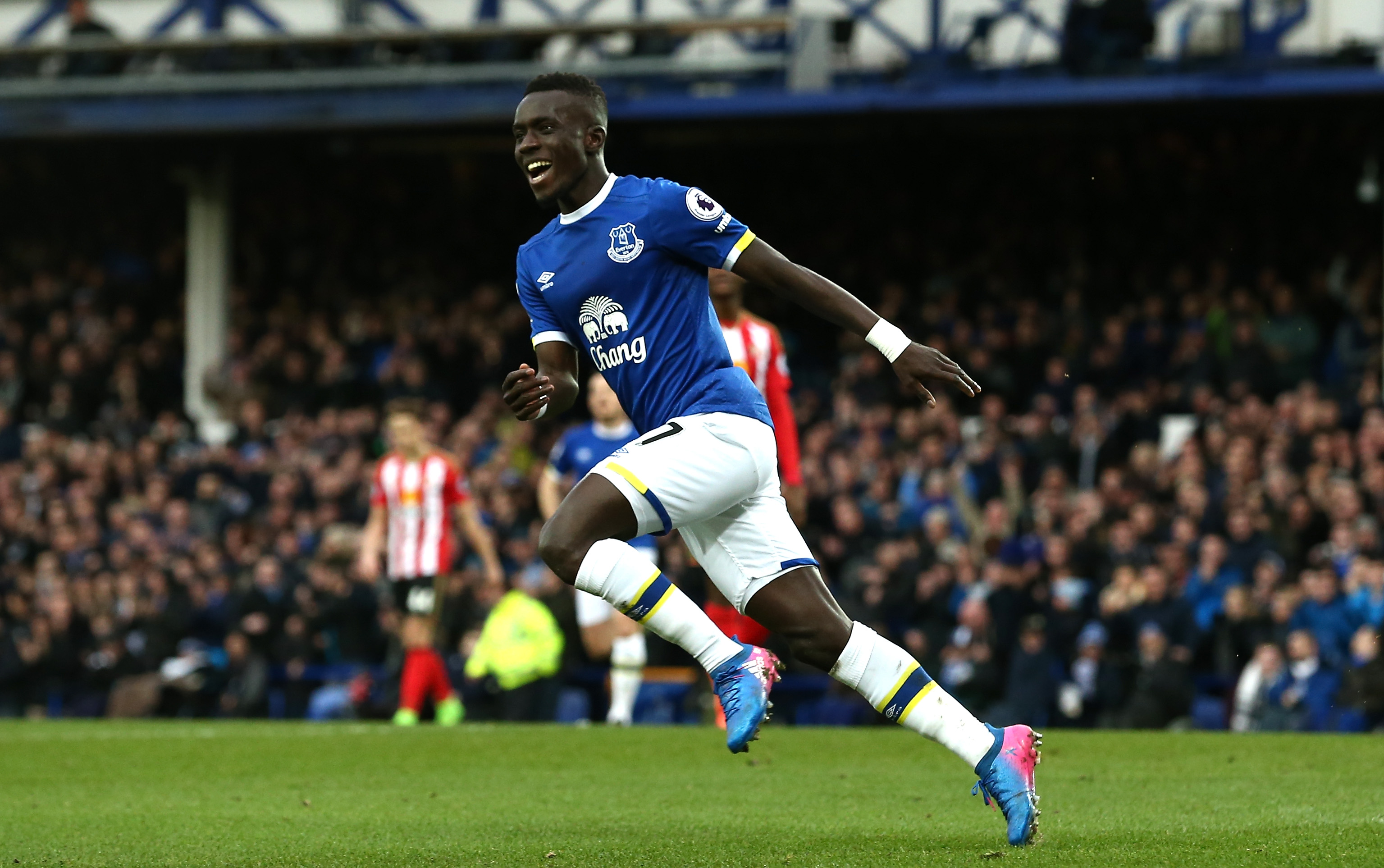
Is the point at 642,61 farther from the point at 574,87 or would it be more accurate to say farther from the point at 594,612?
the point at 574,87

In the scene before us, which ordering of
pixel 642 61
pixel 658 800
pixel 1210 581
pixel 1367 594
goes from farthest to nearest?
pixel 642 61 < pixel 1210 581 < pixel 1367 594 < pixel 658 800

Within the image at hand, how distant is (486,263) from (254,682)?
27.5ft

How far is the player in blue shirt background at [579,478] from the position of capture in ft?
41.8

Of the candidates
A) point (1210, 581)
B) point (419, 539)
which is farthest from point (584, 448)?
point (1210, 581)

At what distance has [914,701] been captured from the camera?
19.8 feet

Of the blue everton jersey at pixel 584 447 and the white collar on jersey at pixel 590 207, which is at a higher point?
the white collar on jersey at pixel 590 207

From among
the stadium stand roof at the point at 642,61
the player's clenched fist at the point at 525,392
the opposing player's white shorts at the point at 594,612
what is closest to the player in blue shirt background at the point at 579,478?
the opposing player's white shorts at the point at 594,612

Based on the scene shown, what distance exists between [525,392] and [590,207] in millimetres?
650

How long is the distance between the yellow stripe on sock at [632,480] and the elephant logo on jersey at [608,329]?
0.43 meters

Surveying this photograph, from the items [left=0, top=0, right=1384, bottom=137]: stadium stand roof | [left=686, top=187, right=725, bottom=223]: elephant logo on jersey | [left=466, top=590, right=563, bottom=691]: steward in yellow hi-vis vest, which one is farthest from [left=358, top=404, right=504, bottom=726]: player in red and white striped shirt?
[left=0, top=0, right=1384, bottom=137]: stadium stand roof

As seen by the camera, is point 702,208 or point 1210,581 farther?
point 1210,581

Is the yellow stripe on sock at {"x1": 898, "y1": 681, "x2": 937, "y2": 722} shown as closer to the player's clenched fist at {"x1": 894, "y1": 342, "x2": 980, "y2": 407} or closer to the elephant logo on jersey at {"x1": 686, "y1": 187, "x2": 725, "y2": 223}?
the player's clenched fist at {"x1": 894, "y1": 342, "x2": 980, "y2": 407}

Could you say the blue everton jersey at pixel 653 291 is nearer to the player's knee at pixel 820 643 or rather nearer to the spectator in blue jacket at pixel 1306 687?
the player's knee at pixel 820 643

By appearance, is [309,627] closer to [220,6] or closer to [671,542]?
[671,542]
